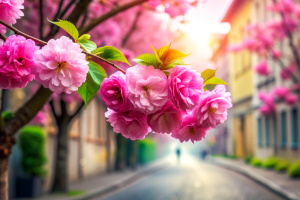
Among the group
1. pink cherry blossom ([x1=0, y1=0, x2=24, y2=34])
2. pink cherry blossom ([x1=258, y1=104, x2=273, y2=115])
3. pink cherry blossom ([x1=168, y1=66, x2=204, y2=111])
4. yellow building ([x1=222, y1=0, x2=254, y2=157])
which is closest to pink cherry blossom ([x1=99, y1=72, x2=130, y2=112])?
pink cherry blossom ([x1=168, y1=66, x2=204, y2=111])

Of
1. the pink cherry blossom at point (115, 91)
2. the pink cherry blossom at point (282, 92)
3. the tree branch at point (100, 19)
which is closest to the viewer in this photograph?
the pink cherry blossom at point (115, 91)

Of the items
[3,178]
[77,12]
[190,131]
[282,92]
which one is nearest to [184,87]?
[190,131]

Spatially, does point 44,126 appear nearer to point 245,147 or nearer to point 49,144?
point 49,144

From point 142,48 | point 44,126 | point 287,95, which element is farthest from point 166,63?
point 142,48

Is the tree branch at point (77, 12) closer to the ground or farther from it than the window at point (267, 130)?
farther from it

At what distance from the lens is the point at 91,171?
26547mm

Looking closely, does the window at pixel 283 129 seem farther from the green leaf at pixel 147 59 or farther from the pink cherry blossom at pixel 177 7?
the green leaf at pixel 147 59

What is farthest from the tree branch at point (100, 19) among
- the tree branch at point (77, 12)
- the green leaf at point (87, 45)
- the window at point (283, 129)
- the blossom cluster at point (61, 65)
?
the window at point (283, 129)

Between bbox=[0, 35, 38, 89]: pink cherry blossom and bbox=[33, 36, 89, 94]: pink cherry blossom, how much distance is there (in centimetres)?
20

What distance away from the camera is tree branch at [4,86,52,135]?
6.03 metres

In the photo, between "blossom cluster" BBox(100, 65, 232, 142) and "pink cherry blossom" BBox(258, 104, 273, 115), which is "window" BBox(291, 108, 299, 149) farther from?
"blossom cluster" BBox(100, 65, 232, 142)

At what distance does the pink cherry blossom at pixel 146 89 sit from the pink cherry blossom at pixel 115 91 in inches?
3.3

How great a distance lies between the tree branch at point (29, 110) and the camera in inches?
237

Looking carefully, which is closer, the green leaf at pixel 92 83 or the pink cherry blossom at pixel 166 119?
the pink cherry blossom at pixel 166 119
